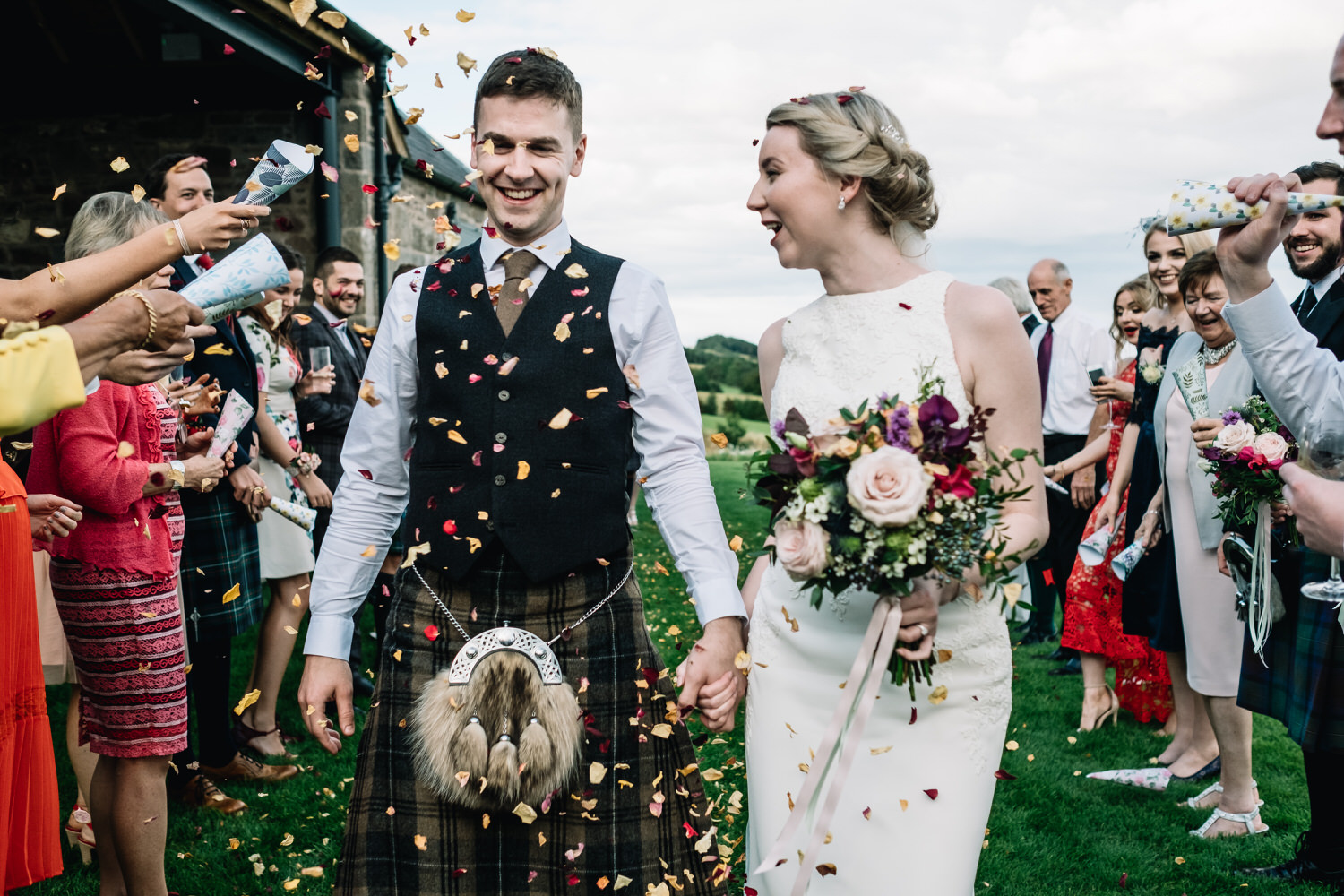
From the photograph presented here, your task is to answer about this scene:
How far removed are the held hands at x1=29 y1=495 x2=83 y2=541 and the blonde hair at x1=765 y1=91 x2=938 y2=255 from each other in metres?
2.40

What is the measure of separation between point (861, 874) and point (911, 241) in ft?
5.38

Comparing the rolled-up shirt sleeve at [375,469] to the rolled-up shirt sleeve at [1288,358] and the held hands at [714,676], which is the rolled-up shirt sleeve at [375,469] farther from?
the rolled-up shirt sleeve at [1288,358]

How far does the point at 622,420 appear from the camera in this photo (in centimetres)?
264

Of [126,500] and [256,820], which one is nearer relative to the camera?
[126,500]

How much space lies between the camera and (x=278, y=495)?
18.2 ft

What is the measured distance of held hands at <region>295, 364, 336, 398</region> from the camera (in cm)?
602

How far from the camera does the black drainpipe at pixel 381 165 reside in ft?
40.4

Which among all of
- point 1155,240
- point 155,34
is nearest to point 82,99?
point 155,34

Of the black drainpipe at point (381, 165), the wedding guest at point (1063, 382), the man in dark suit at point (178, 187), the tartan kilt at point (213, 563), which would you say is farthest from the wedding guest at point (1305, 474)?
the black drainpipe at point (381, 165)

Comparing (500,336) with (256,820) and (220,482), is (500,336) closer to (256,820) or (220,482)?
(220,482)

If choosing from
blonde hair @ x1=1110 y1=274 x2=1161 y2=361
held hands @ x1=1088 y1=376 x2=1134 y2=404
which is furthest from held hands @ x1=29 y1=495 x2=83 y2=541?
blonde hair @ x1=1110 y1=274 x2=1161 y2=361

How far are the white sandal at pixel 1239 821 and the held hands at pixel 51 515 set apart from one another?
4716mm

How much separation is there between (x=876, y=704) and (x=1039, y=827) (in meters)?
2.83

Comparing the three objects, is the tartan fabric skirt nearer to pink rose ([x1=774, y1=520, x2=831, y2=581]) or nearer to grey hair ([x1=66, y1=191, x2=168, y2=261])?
pink rose ([x1=774, y1=520, x2=831, y2=581])
